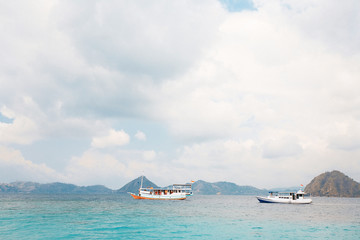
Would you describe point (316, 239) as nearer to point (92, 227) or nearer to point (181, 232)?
point (181, 232)

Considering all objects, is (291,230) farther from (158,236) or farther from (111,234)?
(111,234)

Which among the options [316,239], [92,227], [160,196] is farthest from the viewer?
[160,196]

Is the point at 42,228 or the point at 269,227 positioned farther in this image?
the point at 269,227

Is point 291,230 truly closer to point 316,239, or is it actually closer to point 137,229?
point 316,239

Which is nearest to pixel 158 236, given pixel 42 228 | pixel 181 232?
pixel 181 232

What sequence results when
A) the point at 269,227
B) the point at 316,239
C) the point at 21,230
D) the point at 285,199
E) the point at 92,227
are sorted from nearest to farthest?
the point at 316,239 → the point at 21,230 → the point at 92,227 → the point at 269,227 → the point at 285,199

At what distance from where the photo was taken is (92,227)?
36469 millimetres

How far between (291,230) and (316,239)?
602 centimetres

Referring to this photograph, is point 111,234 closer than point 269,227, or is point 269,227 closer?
point 111,234

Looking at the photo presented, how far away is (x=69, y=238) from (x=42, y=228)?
31.1 ft

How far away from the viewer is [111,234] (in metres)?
31.9

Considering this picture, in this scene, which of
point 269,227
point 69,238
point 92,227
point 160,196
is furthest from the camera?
point 160,196

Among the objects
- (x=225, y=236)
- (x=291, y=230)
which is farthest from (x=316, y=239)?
(x=225, y=236)

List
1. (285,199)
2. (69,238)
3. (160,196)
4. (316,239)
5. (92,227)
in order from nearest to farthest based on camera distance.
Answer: (69,238), (316,239), (92,227), (285,199), (160,196)
